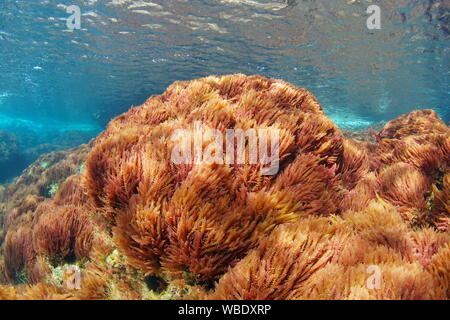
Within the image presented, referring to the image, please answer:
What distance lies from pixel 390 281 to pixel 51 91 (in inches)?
1712

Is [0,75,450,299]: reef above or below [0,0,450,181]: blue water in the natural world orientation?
below

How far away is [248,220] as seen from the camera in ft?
6.26

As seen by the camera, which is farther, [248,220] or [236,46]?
[236,46]

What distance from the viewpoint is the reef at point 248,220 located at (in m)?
1.52

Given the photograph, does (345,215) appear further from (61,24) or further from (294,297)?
(61,24)

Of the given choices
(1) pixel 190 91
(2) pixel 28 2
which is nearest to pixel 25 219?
(1) pixel 190 91

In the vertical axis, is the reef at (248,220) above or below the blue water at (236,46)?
below

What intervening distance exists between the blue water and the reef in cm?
1467

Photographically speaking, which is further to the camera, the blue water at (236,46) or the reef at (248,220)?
the blue water at (236,46)

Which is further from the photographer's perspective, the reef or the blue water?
the blue water

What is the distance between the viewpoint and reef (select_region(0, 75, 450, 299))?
1.52 m

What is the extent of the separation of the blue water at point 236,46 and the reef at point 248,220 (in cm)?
1467

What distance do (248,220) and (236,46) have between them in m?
20.2

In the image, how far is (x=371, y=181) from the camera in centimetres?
289
